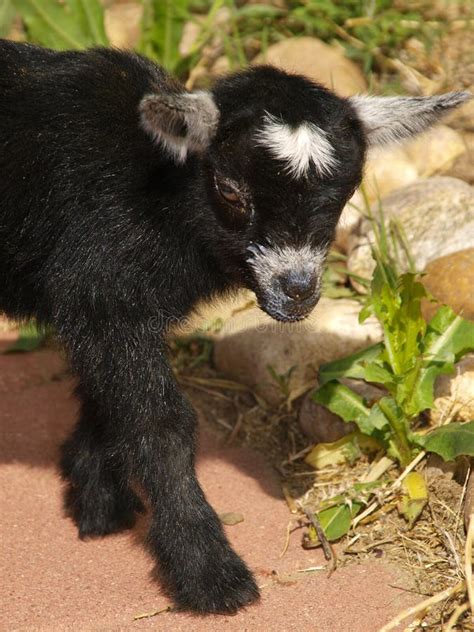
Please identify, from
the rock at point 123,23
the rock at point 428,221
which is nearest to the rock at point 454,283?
the rock at point 428,221

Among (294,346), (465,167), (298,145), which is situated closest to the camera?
(298,145)

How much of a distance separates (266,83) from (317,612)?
2176mm

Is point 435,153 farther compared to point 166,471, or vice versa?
point 435,153

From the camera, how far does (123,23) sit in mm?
8914

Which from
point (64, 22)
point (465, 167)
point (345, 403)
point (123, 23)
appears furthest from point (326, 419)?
point (123, 23)

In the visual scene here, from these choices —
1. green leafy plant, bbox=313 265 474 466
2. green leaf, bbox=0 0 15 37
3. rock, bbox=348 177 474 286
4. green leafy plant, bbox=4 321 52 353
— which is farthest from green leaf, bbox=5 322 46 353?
green leaf, bbox=0 0 15 37

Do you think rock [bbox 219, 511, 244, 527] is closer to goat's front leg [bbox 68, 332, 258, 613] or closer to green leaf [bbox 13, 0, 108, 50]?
goat's front leg [bbox 68, 332, 258, 613]

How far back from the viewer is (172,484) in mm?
4301

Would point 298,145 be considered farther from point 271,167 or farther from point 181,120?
point 181,120

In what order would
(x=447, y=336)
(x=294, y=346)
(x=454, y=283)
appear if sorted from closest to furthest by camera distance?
1. (x=447, y=336)
2. (x=454, y=283)
3. (x=294, y=346)

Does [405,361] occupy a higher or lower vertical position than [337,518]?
higher

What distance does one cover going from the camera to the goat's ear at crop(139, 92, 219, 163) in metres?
3.89

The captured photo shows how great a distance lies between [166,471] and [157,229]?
101 cm

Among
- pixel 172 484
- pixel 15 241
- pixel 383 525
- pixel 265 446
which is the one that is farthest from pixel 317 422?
pixel 15 241
